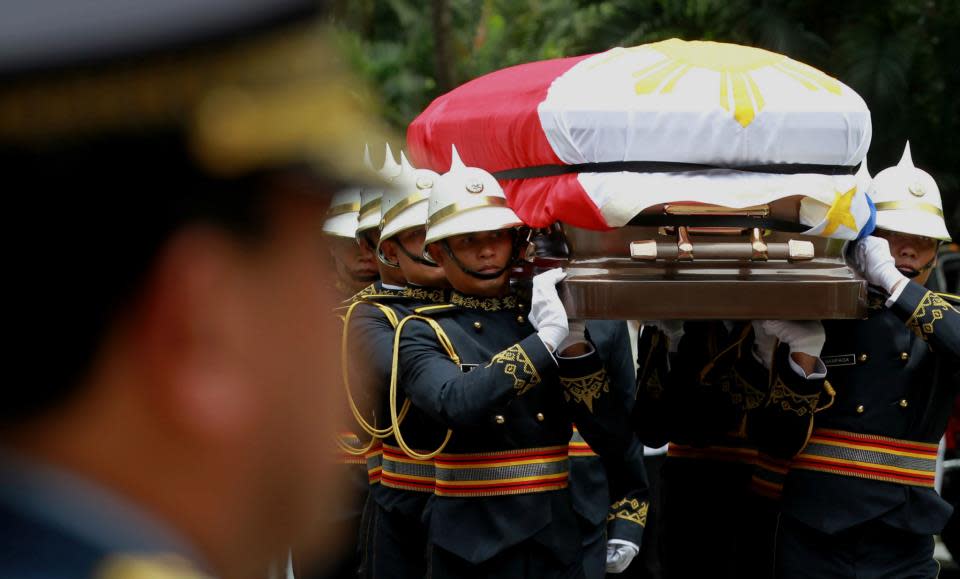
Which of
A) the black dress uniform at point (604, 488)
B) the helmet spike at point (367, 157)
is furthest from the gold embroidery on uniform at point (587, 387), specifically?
the helmet spike at point (367, 157)

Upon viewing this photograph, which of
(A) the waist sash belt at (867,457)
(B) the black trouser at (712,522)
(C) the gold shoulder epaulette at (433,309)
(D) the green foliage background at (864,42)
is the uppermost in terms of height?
(C) the gold shoulder epaulette at (433,309)

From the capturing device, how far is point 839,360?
4793 mm

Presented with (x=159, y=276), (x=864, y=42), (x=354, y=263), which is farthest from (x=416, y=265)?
(x=864, y=42)

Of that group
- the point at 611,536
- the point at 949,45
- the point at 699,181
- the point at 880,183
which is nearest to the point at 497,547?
the point at 611,536

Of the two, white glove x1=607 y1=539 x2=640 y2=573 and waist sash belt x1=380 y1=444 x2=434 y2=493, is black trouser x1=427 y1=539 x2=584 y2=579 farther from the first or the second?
waist sash belt x1=380 y1=444 x2=434 y2=493

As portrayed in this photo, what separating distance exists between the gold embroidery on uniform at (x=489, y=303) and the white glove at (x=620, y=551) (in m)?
1.01

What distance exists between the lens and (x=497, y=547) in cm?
435

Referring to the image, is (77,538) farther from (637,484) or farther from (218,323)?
(637,484)

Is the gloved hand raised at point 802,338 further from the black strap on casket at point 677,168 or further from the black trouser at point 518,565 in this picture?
the black trouser at point 518,565

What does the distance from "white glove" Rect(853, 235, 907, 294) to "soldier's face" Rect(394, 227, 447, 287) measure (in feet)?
4.57

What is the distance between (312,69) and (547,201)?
10.5 ft

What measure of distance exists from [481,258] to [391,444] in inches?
43.3

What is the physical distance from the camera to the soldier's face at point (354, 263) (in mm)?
6418

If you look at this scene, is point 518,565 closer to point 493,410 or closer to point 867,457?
point 493,410
